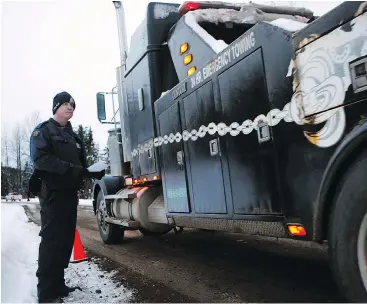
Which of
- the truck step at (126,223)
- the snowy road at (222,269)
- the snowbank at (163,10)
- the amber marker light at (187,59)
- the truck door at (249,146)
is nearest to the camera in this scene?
the truck door at (249,146)

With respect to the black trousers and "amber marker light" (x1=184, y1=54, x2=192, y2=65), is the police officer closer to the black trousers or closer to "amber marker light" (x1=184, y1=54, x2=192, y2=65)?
the black trousers

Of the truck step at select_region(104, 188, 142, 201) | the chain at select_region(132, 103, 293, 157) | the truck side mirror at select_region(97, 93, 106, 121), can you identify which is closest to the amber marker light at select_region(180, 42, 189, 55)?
the chain at select_region(132, 103, 293, 157)

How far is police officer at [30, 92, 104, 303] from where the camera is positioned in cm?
344

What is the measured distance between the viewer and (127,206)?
5.88 meters

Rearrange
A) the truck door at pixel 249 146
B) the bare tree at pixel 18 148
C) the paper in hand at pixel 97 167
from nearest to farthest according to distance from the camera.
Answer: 1. the truck door at pixel 249 146
2. the paper in hand at pixel 97 167
3. the bare tree at pixel 18 148

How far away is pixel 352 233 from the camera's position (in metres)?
2.05

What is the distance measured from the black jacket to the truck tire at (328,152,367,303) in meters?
2.37

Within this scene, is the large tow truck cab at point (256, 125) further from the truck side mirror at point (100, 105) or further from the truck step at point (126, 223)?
the truck side mirror at point (100, 105)

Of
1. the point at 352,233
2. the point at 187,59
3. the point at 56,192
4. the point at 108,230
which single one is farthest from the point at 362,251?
the point at 108,230

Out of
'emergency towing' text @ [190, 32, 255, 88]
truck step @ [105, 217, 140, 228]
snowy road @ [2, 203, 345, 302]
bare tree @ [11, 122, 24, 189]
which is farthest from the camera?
bare tree @ [11, 122, 24, 189]

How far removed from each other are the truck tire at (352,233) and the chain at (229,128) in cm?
63

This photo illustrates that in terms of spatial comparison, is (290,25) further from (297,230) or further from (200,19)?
(200,19)

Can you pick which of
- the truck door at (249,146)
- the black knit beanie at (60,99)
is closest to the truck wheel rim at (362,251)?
the truck door at (249,146)

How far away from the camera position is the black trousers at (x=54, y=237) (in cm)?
341
